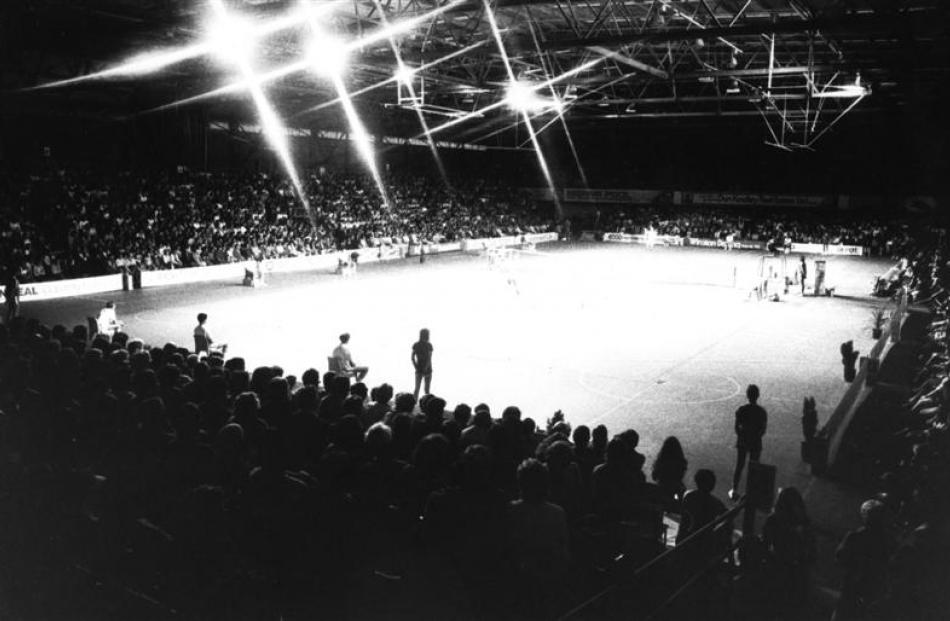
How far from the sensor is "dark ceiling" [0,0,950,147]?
54.3 feet

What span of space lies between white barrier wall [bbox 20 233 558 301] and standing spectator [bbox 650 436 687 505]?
23.6 m

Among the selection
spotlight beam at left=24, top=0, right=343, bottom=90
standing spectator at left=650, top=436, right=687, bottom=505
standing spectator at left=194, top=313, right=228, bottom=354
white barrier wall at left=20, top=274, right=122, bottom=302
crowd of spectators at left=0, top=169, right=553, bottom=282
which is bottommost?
standing spectator at left=650, top=436, right=687, bottom=505

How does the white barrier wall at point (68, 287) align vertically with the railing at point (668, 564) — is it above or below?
above

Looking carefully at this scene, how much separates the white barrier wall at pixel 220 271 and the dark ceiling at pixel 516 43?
25.0ft

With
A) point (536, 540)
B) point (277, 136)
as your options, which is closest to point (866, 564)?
point (536, 540)

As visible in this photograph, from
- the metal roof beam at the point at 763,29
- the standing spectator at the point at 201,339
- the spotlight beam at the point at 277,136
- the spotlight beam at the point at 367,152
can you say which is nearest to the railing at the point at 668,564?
the standing spectator at the point at 201,339

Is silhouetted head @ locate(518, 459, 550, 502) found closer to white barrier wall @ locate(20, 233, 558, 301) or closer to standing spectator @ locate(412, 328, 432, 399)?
standing spectator @ locate(412, 328, 432, 399)

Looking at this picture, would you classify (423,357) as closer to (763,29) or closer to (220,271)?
(763,29)

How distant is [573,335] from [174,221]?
2062cm

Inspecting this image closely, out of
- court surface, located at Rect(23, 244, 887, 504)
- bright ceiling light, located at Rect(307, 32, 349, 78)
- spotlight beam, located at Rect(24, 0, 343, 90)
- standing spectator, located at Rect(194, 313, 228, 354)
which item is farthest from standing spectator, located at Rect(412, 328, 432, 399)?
spotlight beam, located at Rect(24, 0, 343, 90)

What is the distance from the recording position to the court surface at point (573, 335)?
1306 cm

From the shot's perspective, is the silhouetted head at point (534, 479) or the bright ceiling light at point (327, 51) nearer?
the silhouetted head at point (534, 479)

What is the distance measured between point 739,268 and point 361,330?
24692mm

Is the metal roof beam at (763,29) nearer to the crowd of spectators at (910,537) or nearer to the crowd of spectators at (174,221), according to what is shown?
the crowd of spectators at (910,537)
